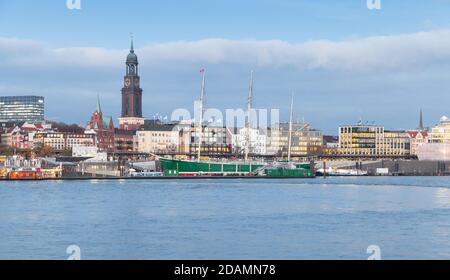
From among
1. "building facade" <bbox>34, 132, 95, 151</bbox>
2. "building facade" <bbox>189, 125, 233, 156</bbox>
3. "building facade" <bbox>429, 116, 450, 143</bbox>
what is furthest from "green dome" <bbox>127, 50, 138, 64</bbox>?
"building facade" <bbox>429, 116, 450, 143</bbox>

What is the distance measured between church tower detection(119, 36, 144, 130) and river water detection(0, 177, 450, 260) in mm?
96950

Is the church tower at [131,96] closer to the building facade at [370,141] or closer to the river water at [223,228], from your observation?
the building facade at [370,141]

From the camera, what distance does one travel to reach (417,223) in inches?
933

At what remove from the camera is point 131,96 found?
431ft

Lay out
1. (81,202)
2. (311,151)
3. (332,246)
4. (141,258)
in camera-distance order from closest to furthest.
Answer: (141,258), (332,246), (81,202), (311,151)

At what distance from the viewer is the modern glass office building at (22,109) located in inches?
6275

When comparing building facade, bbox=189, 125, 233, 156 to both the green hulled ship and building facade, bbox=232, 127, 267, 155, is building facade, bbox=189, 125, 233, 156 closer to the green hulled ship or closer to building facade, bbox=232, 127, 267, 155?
building facade, bbox=232, 127, 267, 155

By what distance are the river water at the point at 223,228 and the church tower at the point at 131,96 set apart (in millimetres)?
96950

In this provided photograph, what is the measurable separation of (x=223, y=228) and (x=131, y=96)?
110270mm

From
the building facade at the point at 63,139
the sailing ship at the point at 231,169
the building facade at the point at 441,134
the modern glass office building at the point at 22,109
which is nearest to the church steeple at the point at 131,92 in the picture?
the building facade at the point at 63,139
